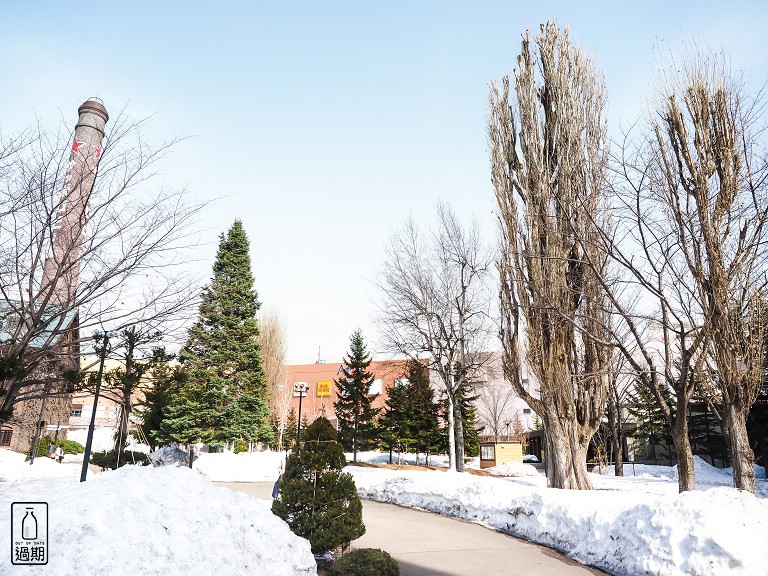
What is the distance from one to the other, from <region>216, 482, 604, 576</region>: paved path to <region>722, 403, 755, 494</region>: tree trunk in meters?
6.19

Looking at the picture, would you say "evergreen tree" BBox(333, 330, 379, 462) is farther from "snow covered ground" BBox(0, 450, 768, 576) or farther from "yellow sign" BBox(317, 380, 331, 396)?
"yellow sign" BBox(317, 380, 331, 396)

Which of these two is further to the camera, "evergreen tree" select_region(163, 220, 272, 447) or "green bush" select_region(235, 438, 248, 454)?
"green bush" select_region(235, 438, 248, 454)

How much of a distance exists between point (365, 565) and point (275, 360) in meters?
36.8

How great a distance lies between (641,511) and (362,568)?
14.7ft

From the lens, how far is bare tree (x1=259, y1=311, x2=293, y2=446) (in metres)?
41.0

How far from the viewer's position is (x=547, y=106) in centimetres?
1491

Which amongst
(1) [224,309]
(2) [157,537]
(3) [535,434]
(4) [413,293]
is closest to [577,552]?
(2) [157,537]

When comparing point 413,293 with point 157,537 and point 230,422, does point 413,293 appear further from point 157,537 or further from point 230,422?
point 157,537

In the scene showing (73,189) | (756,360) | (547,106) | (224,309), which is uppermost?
(547,106)

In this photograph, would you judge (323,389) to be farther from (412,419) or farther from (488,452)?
(488,452)

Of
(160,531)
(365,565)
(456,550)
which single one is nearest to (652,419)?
(456,550)

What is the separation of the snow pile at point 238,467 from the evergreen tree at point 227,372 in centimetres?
234

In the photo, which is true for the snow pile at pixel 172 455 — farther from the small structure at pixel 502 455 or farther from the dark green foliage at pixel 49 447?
the small structure at pixel 502 455

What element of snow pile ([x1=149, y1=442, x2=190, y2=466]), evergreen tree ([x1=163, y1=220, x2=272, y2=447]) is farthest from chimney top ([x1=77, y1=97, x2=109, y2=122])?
snow pile ([x1=149, y1=442, x2=190, y2=466])
